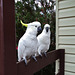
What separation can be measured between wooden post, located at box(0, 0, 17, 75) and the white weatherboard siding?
3.68 ft

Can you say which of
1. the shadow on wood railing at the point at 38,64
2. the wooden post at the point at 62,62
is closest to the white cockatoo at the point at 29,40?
the shadow on wood railing at the point at 38,64

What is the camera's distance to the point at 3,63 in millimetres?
613

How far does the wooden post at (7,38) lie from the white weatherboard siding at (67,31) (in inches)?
44.1

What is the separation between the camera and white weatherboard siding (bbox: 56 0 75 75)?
158 cm

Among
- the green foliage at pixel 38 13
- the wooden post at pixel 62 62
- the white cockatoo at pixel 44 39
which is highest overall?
the green foliage at pixel 38 13

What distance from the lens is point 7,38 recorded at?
63 centimetres

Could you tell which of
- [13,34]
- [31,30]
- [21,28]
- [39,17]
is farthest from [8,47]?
[39,17]

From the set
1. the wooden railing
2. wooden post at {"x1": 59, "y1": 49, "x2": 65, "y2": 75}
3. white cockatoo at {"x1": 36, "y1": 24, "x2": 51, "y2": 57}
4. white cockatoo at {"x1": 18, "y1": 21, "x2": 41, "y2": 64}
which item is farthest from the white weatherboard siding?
the wooden railing

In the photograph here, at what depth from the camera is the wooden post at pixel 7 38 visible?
1.98ft

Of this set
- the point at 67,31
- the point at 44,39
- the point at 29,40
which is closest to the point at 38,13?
the point at 67,31

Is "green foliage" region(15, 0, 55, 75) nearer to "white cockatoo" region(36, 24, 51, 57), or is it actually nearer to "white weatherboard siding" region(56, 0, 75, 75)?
"white weatherboard siding" region(56, 0, 75, 75)

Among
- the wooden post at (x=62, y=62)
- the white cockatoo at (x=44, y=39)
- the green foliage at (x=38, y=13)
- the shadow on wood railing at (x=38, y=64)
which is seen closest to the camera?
the shadow on wood railing at (x=38, y=64)

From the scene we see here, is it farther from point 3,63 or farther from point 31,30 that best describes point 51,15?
point 3,63

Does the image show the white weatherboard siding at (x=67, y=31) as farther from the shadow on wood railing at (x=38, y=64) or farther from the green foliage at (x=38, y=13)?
the green foliage at (x=38, y=13)
